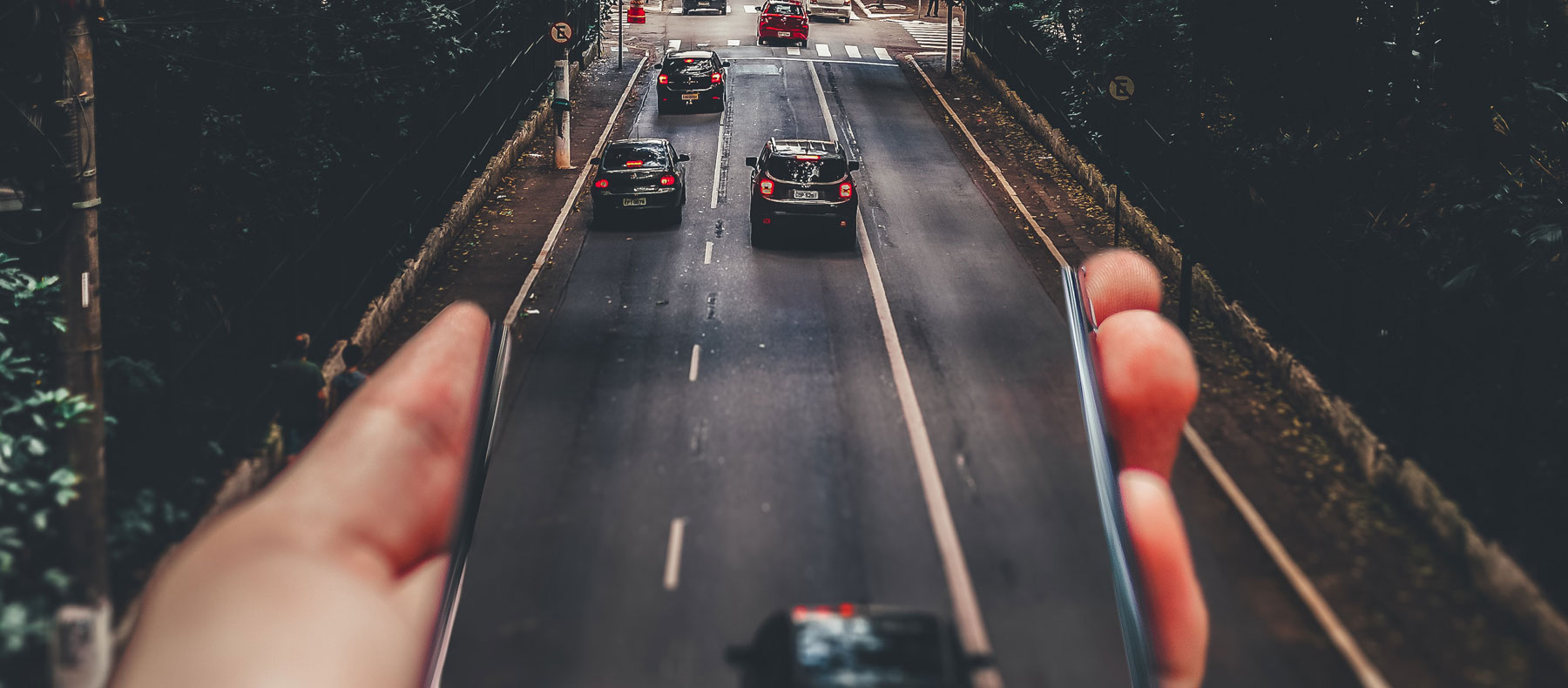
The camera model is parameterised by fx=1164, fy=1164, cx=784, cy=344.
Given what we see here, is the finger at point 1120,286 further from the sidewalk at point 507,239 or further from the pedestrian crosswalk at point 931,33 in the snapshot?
the pedestrian crosswalk at point 931,33

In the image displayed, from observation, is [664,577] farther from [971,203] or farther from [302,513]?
[971,203]

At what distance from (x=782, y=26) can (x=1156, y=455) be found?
42.1 metres

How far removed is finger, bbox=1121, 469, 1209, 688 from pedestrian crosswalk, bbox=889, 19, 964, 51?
133ft


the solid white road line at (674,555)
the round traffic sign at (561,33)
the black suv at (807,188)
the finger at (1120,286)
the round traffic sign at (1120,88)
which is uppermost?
the round traffic sign at (561,33)

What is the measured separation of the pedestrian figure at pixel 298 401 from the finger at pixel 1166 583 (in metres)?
8.58

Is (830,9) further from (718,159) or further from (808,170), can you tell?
(808,170)

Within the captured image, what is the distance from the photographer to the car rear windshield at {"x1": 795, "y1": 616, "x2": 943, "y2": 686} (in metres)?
7.20

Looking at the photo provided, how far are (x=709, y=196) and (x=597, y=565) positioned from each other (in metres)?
16.8

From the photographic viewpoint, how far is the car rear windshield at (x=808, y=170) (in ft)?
73.0

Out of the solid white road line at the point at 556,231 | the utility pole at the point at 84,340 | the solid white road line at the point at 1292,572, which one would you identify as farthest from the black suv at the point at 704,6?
the utility pole at the point at 84,340

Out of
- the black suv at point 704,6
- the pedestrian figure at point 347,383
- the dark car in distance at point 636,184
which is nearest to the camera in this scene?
the pedestrian figure at point 347,383

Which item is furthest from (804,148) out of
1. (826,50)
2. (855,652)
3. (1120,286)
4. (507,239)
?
(826,50)

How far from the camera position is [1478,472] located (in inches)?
460

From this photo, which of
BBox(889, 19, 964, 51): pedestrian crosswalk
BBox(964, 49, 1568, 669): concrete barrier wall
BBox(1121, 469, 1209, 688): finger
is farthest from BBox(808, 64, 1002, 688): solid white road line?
BBox(889, 19, 964, 51): pedestrian crosswalk
